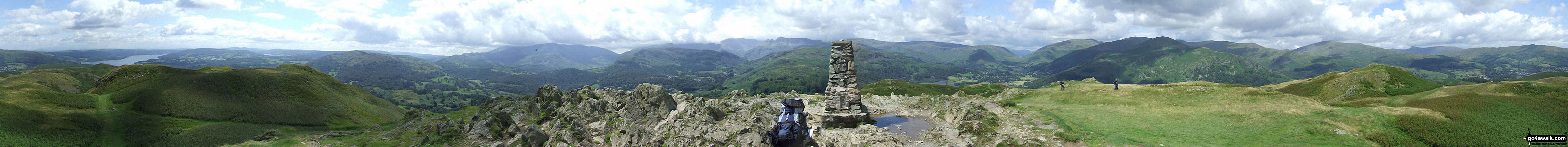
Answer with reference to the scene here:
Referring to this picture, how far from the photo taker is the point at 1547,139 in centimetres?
2519

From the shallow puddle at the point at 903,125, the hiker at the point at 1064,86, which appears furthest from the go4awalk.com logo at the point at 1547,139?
the hiker at the point at 1064,86

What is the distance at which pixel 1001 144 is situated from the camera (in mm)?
33938

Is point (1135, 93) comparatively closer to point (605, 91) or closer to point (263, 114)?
point (605, 91)

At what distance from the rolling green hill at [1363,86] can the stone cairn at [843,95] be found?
34710 millimetres

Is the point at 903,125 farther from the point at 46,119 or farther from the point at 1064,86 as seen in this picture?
the point at 46,119

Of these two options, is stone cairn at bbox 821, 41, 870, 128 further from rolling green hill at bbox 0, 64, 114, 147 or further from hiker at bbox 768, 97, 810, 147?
rolling green hill at bbox 0, 64, 114, 147

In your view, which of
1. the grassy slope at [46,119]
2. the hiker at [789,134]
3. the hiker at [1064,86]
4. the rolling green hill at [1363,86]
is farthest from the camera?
the hiker at [1064,86]

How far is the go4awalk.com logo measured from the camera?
81.6 ft


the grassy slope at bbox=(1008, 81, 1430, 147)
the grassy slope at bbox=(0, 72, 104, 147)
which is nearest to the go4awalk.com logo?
the grassy slope at bbox=(1008, 81, 1430, 147)

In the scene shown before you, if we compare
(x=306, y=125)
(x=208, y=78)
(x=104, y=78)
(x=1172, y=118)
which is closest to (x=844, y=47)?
(x=1172, y=118)

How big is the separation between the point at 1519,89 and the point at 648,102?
61.6 meters

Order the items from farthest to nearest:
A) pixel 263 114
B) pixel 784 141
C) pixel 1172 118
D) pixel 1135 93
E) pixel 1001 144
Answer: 1. pixel 263 114
2. pixel 1135 93
3. pixel 1172 118
4. pixel 1001 144
5. pixel 784 141

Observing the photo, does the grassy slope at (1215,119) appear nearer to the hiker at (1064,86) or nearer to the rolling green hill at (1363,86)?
the rolling green hill at (1363,86)

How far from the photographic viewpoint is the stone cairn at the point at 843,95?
49.1 meters
